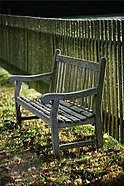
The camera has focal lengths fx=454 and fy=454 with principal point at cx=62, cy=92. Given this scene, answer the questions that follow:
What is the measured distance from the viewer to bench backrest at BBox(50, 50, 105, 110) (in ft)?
17.5

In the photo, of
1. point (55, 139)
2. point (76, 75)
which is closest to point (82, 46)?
point (76, 75)

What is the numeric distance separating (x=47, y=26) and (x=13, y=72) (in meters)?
3.87

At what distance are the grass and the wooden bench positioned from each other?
166mm

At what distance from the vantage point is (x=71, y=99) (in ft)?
16.4

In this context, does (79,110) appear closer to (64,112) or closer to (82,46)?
(64,112)

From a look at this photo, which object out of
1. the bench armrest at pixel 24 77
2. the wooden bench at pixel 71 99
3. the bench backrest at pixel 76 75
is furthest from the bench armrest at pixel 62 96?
the bench armrest at pixel 24 77

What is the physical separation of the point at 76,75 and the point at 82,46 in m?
0.72

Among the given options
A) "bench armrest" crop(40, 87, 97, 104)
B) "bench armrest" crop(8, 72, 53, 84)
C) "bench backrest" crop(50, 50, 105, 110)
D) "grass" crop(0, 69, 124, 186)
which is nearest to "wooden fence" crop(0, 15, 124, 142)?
"bench backrest" crop(50, 50, 105, 110)

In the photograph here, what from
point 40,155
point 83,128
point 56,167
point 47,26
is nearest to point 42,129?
point 83,128

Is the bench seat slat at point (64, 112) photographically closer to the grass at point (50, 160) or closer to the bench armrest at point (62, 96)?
the bench armrest at point (62, 96)

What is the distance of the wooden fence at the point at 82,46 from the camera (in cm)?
550

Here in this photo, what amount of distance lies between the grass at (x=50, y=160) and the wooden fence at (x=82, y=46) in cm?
40

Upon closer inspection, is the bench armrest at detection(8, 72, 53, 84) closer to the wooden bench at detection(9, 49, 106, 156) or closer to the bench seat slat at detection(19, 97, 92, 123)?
the wooden bench at detection(9, 49, 106, 156)

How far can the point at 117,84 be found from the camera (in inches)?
218
